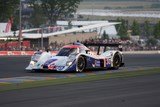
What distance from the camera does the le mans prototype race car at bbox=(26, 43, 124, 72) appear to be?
83.7ft

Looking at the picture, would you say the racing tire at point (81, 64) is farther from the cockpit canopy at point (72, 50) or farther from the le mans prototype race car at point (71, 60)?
the cockpit canopy at point (72, 50)

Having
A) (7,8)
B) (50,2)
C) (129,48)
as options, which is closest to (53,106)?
(129,48)

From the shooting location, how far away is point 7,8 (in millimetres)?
97875

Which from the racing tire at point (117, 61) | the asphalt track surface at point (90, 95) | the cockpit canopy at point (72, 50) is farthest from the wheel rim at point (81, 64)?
the asphalt track surface at point (90, 95)

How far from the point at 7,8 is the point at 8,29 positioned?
14.3 meters

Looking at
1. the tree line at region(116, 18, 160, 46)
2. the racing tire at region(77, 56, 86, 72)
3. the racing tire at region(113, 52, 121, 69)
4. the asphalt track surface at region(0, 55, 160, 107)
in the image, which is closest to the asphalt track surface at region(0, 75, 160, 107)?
the asphalt track surface at region(0, 55, 160, 107)

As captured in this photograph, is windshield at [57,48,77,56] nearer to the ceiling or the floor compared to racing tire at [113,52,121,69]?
nearer to the ceiling

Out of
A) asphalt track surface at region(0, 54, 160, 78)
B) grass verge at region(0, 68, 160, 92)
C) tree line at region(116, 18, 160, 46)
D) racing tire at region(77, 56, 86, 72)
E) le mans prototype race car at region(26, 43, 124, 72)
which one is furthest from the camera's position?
tree line at region(116, 18, 160, 46)

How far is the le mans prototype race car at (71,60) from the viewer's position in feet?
83.7

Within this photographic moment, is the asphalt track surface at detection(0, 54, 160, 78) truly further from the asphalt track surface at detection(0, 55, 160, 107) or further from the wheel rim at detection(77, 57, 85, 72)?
the asphalt track surface at detection(0, 55, 160, 107)

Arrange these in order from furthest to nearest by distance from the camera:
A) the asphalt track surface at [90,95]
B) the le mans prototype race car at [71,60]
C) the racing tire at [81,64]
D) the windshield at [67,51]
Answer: the windshield at [67,51]
the racing tire at [81,64]
the le mans prototype race car at [71,60]
the asphalt track surface at [90,95]

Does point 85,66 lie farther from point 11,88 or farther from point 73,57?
point 11,88

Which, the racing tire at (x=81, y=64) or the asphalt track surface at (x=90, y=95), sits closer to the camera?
the asphalt track surface at (x=90, y=95)

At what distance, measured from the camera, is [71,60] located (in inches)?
1009
